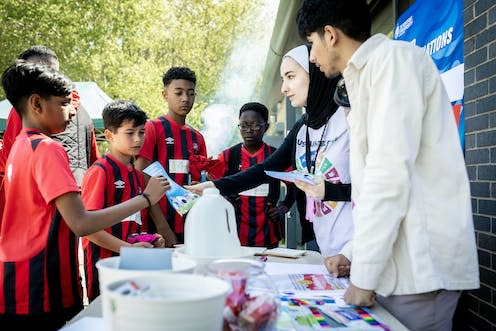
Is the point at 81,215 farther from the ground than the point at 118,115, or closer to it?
closer to it

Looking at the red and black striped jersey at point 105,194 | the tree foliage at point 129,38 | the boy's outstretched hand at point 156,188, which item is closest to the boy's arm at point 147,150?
the red and black striped jersey at point 105,194

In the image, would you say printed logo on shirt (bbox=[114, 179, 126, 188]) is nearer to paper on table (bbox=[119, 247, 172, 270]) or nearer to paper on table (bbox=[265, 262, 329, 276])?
paper on table (bbox=[265, 262, 329, 276])

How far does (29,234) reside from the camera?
1.96 metres

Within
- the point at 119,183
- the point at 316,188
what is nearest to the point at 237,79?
the point at 119,183

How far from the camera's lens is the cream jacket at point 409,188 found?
138 centimetres

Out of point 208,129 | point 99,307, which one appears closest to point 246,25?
point 208,129

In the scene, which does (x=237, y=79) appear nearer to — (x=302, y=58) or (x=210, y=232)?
(x=302, y=58)

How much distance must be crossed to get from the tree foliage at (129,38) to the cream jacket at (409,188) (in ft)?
46.3

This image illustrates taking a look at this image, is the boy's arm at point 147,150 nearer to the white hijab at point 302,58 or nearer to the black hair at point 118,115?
the black hair at point 118,115

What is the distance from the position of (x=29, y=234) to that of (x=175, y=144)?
1.89 metres

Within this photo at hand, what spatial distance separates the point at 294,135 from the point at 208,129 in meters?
18.2

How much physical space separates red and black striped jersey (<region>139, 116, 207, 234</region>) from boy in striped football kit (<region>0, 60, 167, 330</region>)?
1512mm

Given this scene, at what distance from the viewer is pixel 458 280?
148 cm

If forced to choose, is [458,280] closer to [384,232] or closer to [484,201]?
[384,232]
